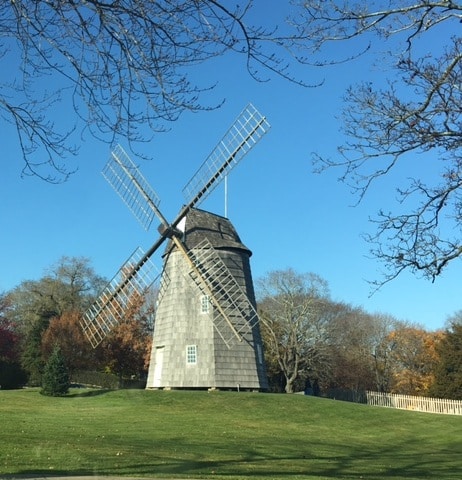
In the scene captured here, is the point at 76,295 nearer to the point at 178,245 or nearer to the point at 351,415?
the point at 178,245

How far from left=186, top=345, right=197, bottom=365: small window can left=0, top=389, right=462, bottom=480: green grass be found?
6.26ft

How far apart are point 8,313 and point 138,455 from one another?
45994mm

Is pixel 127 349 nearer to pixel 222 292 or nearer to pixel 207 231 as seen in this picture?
pixel 207 231

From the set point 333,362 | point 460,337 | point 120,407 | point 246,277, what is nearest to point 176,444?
point 120,407

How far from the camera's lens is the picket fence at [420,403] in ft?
130

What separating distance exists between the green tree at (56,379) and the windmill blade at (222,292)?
25.1ft

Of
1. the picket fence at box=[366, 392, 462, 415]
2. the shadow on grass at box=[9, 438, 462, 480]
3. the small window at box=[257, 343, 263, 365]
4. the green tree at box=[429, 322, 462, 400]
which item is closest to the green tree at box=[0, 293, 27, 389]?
the small window at box=[257, 343, 263, 365]

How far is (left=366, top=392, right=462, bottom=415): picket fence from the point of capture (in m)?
39.8

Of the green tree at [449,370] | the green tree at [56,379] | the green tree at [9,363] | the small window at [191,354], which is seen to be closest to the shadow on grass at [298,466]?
the small window at [191,354]

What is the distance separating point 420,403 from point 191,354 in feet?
62.1

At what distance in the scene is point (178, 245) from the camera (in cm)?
3219

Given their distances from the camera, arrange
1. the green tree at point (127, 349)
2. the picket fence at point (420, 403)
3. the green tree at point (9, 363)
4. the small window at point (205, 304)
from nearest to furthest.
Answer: the small window at point (205, 304) → the picket fence at point (420, 403) → the green tree at point (9, 363) → the green tree at point (127, 349)

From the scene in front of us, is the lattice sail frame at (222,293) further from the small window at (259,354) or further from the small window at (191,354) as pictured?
the small window at (191,354)

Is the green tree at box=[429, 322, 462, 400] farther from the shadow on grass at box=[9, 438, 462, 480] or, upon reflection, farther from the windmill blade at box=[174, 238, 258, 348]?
the shadow on grass at box=[9, 438, 462, 480]
